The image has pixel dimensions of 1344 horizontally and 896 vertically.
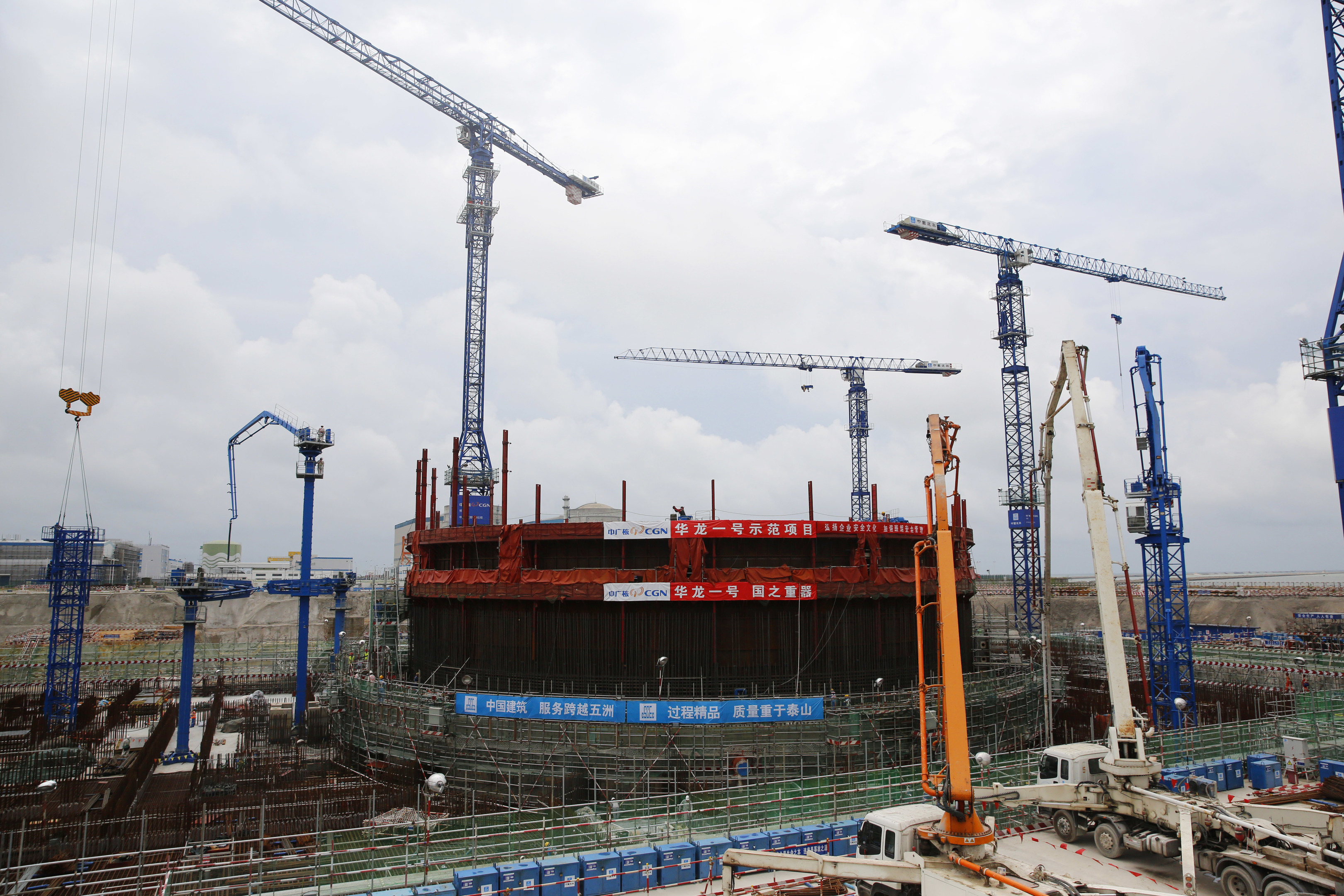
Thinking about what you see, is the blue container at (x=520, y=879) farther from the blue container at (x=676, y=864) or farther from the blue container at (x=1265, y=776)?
the blue container at (x=1265, y=776)

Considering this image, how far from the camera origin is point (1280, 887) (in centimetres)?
1633

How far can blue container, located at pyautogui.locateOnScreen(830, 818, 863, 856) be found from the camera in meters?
21.6

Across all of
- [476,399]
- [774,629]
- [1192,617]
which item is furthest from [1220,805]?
[1192,617]

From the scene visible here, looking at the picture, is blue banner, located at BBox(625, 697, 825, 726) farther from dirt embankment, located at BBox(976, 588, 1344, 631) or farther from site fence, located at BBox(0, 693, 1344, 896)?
dirt embankment, located at BBox(976, 588, 1344, 631)

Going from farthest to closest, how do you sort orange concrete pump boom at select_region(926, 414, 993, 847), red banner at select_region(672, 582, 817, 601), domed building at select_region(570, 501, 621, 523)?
domed building at select_region(570, 501, 621, 523)
red banner at select_region(672, 582, 817, 601)
orange concrete pump boom at select_region(926, 414, 993, 847)

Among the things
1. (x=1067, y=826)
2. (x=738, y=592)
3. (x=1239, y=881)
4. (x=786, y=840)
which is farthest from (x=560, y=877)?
(x=738, y=592)

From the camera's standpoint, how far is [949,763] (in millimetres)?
15297

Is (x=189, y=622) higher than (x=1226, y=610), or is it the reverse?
(x=189, y=622)

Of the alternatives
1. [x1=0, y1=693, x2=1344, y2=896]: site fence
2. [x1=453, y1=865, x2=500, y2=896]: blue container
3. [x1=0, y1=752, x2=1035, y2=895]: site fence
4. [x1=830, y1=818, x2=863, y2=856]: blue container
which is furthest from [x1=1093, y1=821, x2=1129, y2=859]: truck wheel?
[x1=453, y1=865, x2=500, y2=896]: blue container

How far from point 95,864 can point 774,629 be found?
25114 millimetres

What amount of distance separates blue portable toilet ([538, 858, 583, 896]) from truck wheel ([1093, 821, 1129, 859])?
44.8 ft

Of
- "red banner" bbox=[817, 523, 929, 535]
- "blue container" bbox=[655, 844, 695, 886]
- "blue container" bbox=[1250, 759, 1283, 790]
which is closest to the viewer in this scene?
"blue container" bbox=[655, 844, 695, 886]

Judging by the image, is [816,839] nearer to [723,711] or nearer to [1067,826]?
[1067,826]

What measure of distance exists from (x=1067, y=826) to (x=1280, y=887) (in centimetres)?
591
